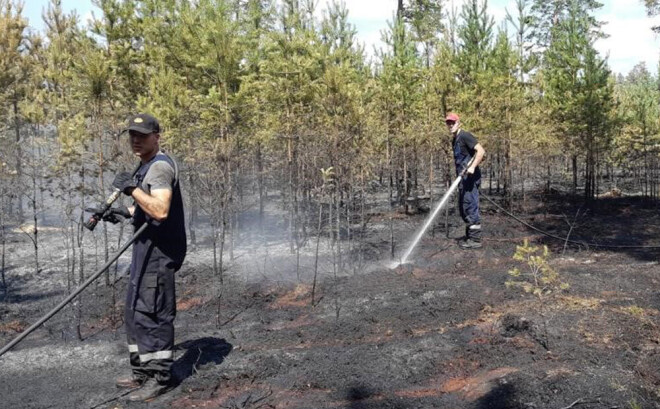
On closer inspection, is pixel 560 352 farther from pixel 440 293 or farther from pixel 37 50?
pixel 37 50

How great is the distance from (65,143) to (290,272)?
474cm

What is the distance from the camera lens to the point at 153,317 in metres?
3.85

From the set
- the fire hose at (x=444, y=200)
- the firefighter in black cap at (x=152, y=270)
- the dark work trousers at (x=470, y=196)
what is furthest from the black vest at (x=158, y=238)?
the dark work trousers at (x=470, y=196)

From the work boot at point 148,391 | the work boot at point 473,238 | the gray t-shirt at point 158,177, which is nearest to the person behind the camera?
the gray t-shirt at point 158,177

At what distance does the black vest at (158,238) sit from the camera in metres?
3.82

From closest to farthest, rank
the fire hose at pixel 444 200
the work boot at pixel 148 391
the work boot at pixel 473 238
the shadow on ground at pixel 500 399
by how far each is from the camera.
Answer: the shadow on ground at pixel 500 399 < the work boot at pixel 148 391 < the fire hose at pixel 444 200 < the work boot at pixel 473 238

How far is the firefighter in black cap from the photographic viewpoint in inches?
148

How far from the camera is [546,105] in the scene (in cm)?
1900

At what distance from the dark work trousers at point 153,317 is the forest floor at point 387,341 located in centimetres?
28

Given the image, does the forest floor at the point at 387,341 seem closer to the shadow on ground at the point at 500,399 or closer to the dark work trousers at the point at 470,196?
the shadow on ground at the point at 500,399

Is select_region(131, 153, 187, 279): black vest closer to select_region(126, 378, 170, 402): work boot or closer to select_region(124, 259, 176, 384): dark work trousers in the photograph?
select_region(124, 259, 176, 384): dark work trousers

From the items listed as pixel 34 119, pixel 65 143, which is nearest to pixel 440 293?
pixel 65 143

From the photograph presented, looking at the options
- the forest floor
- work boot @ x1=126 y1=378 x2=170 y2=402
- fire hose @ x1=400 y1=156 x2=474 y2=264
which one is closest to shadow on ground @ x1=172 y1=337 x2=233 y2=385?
the forest floor

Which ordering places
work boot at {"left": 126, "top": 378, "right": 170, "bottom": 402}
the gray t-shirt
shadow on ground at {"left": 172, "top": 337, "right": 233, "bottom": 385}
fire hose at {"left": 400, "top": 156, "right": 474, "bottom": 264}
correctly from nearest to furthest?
the gray t-shirt → work boot at {"left": 126, "top": 378, "right": 170, "bottom": 402} → shadow on ground at {"left": 172, "top": 337, "right": 233, "bottom": 385} → fire hose at {"left": 400, "top": 156, "right": 474, "bottom": 264}
